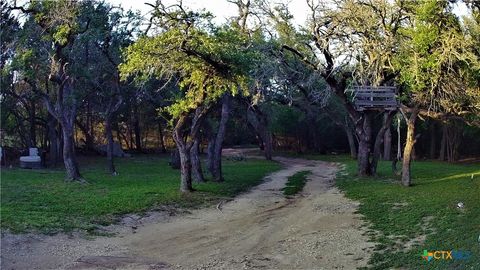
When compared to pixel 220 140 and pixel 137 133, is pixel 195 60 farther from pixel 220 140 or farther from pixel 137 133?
pixel 137 133

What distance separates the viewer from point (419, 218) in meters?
11.8

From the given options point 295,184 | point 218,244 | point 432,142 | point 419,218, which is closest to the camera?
point 218,244

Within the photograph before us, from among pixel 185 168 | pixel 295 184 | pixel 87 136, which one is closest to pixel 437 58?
pixel 295 184

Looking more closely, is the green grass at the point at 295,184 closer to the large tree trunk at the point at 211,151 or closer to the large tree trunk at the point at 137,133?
the large tree trunk at the point at 211,151

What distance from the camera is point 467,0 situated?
15.4m

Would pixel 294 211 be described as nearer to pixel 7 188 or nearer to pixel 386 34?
pixel 386 34

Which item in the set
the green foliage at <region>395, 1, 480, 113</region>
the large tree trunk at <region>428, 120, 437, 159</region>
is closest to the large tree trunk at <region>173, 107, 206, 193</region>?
the green foliage at <region>395, 1, 480, 113</region>

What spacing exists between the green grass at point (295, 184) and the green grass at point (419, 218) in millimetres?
1932

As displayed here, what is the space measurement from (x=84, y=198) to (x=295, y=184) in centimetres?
927

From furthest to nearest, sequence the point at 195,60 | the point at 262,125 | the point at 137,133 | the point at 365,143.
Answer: the point at 137,133 < the point at 262,125 < the point at 365,143 < the point at 195,60

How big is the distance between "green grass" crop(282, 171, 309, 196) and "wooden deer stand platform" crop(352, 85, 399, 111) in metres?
4.17

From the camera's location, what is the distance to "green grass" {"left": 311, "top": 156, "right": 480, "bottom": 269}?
869 centimetres

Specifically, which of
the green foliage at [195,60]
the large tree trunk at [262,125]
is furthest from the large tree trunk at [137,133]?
the green foliage at [195,60]

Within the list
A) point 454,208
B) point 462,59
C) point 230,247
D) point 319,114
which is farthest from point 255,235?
point 319,114
